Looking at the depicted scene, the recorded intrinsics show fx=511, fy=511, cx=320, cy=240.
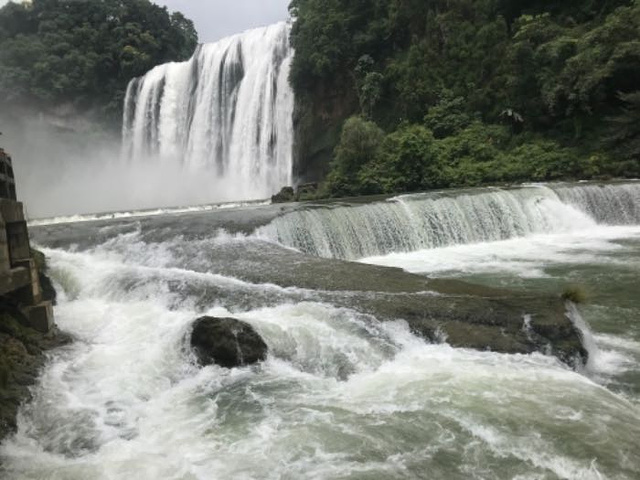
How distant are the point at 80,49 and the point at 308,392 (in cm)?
4748

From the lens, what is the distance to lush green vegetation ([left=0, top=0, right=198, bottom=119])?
139ft

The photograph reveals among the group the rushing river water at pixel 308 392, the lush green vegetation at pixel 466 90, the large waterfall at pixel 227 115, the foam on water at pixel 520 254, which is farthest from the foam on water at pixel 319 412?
the large waterfall at pixel 227 115

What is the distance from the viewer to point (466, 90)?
25781 mm

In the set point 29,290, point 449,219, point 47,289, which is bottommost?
point 47,289

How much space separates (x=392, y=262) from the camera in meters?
12.8

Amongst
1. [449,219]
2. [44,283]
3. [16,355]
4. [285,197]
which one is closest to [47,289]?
[44,283]

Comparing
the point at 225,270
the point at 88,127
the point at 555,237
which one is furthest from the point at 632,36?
the point at 88,127

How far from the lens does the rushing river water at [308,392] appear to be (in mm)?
4246

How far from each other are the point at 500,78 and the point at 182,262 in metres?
19.4

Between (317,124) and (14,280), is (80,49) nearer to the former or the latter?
(317,124)

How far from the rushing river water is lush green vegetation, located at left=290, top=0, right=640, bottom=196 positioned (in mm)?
11013

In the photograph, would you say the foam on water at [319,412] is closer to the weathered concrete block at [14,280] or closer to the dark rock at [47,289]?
the weathered concrete block at [14,280]

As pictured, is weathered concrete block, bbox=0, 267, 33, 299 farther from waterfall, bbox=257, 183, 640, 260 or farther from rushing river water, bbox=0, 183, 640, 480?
waterfall, bbox=257, 183, 640, 260

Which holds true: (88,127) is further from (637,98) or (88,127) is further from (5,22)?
(637,98)
